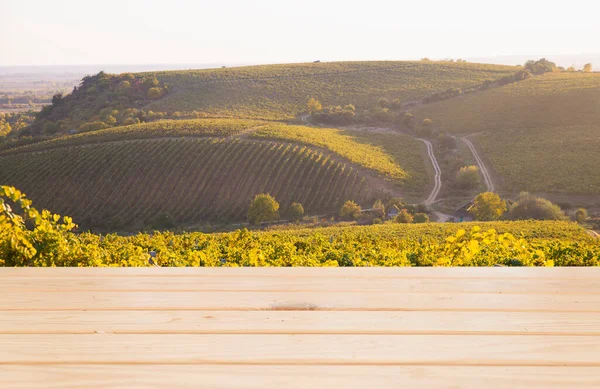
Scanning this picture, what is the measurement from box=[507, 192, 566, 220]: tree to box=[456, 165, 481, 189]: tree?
631cm

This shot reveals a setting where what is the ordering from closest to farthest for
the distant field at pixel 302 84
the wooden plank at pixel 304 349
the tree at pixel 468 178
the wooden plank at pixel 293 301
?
1. the wooden plank at pixel 304 349
2. the wooden plank at pixel 293 301
3. the tree at pixel 468 178
4. the distant field at pixel 302 84

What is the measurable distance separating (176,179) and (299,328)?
119 feet

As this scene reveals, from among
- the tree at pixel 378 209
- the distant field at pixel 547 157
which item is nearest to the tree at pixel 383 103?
the distant field at pixel 547 157

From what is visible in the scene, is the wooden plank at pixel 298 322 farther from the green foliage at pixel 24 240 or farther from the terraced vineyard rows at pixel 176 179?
the terraced vineyard rows at pixel 176 179

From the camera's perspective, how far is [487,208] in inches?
1223

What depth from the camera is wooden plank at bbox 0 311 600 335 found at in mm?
1393

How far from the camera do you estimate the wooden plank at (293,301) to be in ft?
5.14

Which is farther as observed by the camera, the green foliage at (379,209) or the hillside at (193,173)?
the hillside at (193,173)

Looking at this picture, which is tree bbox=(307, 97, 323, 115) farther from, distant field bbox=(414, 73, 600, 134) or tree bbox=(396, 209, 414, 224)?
tree bbox=(396, 209, 414, 224)

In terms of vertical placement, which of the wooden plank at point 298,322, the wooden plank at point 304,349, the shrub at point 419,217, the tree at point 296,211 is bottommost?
the tree at point 296,211

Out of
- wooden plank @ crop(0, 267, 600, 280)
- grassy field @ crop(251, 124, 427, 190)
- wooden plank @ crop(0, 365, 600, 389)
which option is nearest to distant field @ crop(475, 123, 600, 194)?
A: grassy field @ crop(251, 124, 427, 190)

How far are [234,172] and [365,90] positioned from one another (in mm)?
37227

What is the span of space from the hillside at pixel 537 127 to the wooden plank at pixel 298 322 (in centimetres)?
3675

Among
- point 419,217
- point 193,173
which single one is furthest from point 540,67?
point 193,173
